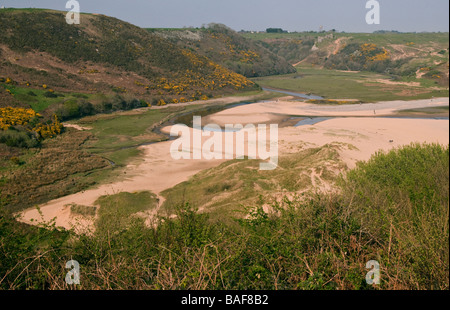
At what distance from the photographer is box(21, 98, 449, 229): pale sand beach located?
24045 mm

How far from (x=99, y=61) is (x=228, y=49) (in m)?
61.0

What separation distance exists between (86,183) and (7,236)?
1757 cm

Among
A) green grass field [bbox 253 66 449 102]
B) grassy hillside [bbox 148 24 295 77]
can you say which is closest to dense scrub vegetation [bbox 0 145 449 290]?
green grass field [bbox 253 66 449 102]

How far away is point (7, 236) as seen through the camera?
10.1m

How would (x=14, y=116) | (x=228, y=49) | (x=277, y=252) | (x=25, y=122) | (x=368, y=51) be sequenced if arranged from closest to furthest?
(x=277, y=252)
(x=14, y=116)
(x=25, y=122)
(x=228, y=49)
(x=368, y=51)

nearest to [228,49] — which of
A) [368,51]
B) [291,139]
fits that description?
[368,51]

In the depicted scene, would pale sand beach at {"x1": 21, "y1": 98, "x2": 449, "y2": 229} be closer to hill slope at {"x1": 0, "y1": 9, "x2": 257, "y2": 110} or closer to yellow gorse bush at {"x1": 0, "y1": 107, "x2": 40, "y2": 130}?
yellow gorse bush at {"x1": 0, "y1": 107, "x2": 40, "y2": 130}

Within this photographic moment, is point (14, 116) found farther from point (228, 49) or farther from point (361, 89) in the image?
point (228, 49)

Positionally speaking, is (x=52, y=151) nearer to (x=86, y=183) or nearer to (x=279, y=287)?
(x=86, y=183)

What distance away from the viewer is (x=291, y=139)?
3722 cm

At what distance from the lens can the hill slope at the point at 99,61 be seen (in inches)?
2388

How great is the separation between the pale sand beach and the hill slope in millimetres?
21924

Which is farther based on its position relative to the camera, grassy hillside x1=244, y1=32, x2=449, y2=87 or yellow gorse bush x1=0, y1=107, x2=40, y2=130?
grassy hillside x1=244, y1=32, x2=449, y2=87

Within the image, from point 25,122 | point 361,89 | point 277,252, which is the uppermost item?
point 361,89
